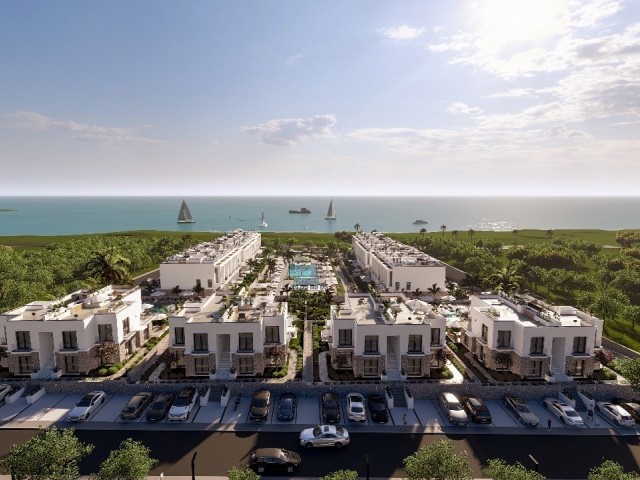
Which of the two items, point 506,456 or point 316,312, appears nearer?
point 506,456

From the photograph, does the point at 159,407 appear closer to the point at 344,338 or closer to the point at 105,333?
the point at 105,333

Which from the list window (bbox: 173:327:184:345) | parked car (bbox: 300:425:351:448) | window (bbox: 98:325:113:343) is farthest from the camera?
window (bbox: 98:325:113:343)

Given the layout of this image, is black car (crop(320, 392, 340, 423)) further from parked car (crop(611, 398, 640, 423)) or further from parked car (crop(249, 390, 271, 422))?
parked car (crop(611, 398, 640, 423))

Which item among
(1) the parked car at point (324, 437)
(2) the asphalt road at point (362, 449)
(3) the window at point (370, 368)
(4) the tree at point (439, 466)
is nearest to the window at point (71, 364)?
(2) the asphalt road at point (362, 449)

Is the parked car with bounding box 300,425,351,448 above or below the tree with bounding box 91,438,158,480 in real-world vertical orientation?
below

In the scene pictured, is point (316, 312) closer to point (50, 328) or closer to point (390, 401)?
point (390, 401)

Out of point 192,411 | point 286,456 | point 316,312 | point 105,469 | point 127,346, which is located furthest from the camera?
point 316,312

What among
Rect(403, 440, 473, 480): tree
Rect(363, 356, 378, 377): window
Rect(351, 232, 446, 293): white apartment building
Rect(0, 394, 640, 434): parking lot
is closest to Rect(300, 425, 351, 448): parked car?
Rect(0, 394, 640, 434): parking lot

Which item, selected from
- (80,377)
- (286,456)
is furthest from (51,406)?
(286,456)
